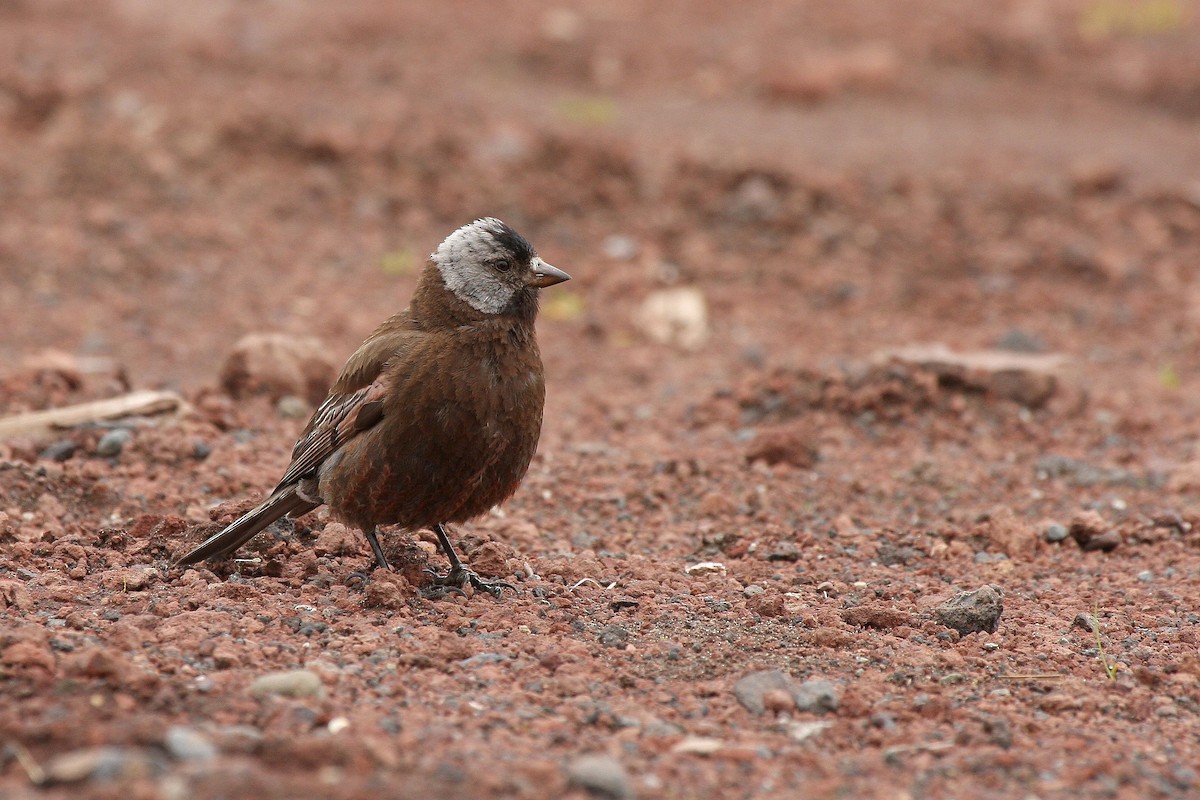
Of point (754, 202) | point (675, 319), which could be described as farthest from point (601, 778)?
point (754, 202)

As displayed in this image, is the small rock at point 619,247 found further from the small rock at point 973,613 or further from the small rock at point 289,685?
the small rock at point 289,685

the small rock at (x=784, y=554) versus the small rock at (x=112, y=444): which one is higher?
the small rock at (x=112, y=444)

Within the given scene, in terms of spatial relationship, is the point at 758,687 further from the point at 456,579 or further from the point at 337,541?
the point at 337,541

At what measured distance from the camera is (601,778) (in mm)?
3426

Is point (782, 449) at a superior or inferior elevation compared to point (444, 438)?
inferior

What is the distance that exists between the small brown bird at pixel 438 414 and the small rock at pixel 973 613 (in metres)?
1.53

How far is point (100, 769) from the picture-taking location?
3162mm

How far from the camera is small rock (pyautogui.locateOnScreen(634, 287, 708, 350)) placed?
9.27 meters

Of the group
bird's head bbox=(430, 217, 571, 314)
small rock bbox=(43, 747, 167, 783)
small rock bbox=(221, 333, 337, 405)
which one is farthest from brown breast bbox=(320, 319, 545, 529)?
small rock bbox=(221, 333, 337, 405)

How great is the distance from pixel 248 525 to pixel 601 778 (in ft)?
7.20

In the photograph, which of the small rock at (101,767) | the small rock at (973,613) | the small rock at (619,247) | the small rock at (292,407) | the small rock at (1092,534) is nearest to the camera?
the small rock at (101,767)

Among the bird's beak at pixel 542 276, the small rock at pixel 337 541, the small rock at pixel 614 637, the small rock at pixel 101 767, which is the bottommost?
the small rock at pixel 337 541

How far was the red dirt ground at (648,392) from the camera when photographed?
386 cm

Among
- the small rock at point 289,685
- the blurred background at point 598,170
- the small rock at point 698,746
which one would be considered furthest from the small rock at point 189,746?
the blurred background at point 598,170
